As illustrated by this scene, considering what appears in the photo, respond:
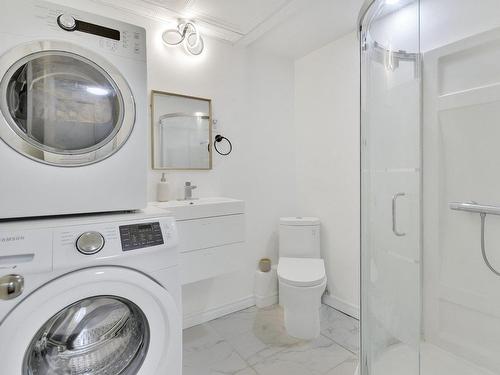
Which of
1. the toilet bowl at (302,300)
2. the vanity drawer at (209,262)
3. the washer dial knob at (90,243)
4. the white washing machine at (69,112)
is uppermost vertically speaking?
the white washing machine at (69,112)

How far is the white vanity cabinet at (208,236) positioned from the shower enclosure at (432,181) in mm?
826

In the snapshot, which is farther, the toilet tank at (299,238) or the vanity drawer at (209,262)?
the toilet tank at (299,238)

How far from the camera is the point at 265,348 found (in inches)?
67.5

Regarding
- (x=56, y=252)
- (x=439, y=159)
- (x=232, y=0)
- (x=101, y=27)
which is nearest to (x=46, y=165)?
(x=56, y=252)

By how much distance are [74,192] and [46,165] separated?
0.13 m

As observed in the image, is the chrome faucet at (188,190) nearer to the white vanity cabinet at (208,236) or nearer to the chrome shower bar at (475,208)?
the white vanity cabinet at (208,236)

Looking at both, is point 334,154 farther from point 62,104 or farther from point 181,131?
point 62,104

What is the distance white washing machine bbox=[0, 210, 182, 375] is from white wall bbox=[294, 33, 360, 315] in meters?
1.54

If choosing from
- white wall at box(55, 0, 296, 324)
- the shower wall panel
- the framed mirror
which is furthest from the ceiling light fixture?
the shower wall panel

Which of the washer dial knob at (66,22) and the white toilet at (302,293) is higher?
the washer dial knob at (66,22)

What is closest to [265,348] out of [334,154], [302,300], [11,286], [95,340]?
[302,300]

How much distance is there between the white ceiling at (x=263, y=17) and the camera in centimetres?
171

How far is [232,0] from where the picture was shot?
168 centimetres

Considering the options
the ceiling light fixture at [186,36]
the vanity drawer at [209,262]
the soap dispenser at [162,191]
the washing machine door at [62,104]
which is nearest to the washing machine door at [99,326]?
the washing machine door at [62,104]
